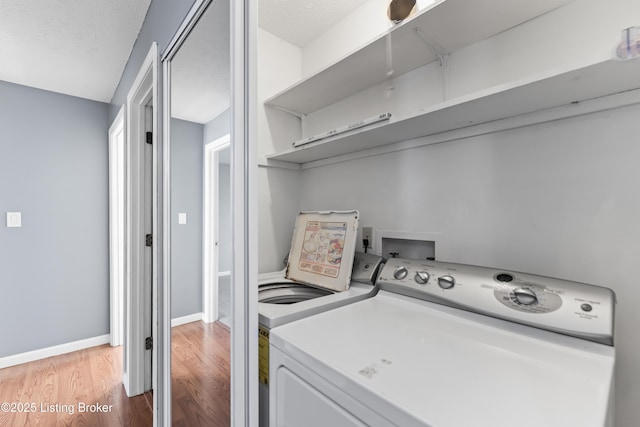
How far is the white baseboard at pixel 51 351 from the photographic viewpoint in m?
2.39

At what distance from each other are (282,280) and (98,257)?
2.48m

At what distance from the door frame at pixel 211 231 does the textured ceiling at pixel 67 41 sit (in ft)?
3.85

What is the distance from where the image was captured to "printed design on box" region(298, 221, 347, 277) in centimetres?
131

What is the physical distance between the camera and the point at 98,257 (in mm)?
2836

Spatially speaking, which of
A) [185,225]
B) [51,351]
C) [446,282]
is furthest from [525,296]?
[51,351]

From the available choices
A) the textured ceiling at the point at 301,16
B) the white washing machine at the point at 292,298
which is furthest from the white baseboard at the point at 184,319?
the textured ceiling at the point at 301,16

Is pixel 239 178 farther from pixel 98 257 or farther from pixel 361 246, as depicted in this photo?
pixel 98 257

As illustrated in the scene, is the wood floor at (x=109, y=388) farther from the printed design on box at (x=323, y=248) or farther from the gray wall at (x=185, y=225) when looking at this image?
the printed design on box at (x=323, y=248)

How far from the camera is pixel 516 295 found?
812mm

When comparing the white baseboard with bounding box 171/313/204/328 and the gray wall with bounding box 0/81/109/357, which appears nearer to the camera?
the white baseboard with bounding box 171/313/204/328

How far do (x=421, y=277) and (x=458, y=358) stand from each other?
1.28 feet

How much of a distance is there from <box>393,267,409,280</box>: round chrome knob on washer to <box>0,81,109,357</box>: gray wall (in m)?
3.07

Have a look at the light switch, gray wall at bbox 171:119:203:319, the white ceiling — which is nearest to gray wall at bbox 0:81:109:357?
the light switch

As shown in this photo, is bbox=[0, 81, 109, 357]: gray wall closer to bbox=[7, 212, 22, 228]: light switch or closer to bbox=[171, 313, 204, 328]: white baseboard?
bbox=[7, 212, 22, 228]: light switch
